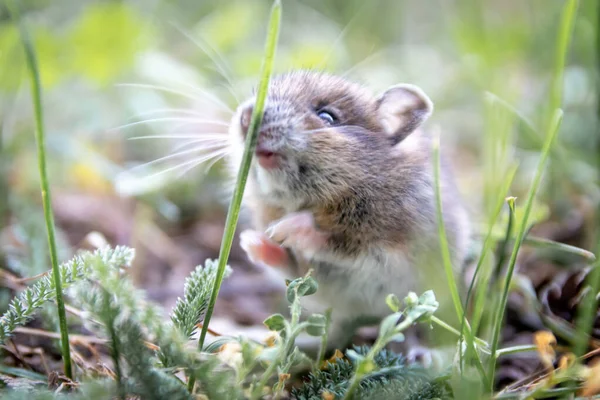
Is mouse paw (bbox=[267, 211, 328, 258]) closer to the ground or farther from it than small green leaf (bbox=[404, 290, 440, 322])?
farther from it

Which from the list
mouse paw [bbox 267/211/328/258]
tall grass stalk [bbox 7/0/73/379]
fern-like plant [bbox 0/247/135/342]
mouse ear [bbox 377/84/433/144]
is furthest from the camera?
mouse ear [bbox 377/84/433/144]

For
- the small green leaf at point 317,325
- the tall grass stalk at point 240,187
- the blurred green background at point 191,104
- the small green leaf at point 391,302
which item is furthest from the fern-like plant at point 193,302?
the blurred green background at point 191,104

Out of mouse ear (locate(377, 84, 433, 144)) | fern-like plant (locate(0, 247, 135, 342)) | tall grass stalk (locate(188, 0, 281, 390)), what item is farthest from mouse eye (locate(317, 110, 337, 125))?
fern-like plant (locate(0, 247, 135, 342))

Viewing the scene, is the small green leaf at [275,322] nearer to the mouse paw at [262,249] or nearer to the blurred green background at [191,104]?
the mouse paw at [262,249]

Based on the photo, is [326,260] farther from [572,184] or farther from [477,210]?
[572,184]

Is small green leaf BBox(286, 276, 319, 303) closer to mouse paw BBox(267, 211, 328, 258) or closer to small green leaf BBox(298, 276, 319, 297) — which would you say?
small green leaf BBox(298, 276, 319, 297)

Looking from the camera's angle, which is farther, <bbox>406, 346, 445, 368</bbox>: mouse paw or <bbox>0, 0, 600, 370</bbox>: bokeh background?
<bbox>0, 0, 600, 370</bbox>: bokeh background

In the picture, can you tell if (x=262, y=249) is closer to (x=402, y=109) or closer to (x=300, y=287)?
(x=300, y=287)
